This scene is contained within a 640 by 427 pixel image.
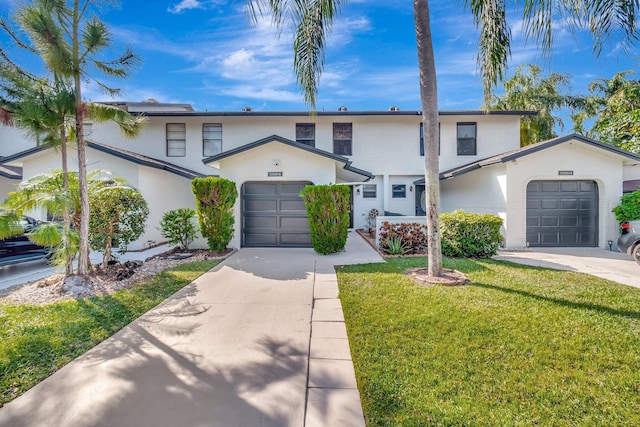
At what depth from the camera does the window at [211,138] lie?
15.0 m

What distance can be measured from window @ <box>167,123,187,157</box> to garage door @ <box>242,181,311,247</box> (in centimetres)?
626

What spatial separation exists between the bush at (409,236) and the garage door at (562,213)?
15.2ft

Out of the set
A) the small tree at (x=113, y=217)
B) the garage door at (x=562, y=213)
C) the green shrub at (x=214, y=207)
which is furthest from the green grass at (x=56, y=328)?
the garage door at (x=562, y=213)

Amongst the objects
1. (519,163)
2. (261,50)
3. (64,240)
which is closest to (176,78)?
(261,50)

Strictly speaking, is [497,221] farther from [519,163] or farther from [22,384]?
[22,384]

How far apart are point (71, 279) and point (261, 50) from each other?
7.58 meters

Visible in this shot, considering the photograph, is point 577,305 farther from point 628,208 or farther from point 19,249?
point 19,249

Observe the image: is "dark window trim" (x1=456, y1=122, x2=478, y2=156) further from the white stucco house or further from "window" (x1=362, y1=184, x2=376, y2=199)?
"window" (x1=362, y1=184, x2=376, y2=199)

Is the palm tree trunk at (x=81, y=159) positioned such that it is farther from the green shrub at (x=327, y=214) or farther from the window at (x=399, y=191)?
the window at (x=399, y=191)

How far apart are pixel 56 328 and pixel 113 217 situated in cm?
352

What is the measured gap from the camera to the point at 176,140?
15016mm

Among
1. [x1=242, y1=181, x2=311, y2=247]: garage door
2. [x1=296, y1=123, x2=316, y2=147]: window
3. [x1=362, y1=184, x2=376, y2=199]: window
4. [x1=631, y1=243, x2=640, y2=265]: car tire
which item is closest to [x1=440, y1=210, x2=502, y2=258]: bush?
[x1=631, y1=243, x2=640, y2=265]: car tire

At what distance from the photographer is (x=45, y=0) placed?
5.48 metres

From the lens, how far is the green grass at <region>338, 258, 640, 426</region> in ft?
8.48
